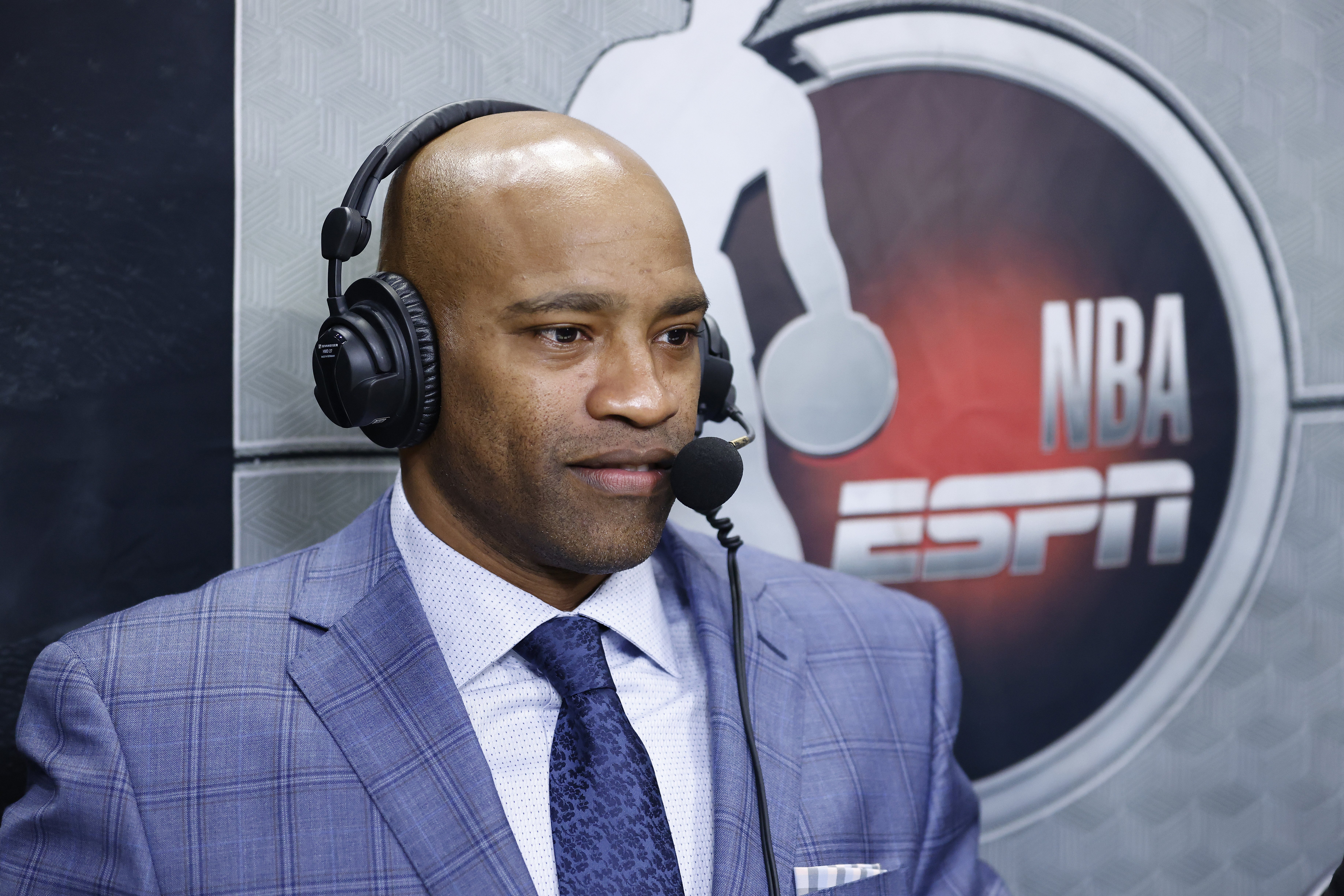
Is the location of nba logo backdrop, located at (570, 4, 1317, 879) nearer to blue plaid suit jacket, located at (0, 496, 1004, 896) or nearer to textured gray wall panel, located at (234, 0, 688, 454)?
textured gray wall panel, located at (234, 0, 688, 454)

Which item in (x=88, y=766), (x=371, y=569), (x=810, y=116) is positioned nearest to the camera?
(x=88, y=766)

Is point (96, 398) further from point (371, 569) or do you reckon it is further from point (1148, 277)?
point (1148, 277)

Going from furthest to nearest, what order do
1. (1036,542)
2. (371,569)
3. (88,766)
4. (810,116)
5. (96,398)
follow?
1. (1036,542)
2. (810,116)
3. (96,398)
4. (371,569)
5. (88,766)

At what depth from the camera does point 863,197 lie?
1391 mm

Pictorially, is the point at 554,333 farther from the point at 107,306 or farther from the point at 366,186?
the point at 107,306

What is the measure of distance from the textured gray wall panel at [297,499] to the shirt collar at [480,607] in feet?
0.75

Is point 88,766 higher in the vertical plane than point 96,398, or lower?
lower

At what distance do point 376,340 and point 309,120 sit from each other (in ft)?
1.39

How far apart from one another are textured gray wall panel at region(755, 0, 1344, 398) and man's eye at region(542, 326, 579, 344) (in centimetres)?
91

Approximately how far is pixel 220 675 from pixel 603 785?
34cm

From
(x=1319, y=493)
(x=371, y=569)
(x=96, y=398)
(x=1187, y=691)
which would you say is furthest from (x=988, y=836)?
(x=96, y=398)

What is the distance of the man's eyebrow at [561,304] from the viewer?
3.02ft

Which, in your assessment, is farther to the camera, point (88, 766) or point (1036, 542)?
point (1036, 542)

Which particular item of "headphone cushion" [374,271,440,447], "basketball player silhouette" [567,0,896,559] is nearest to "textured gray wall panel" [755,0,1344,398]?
"basketball player silhouette" [567,0,896,559]
